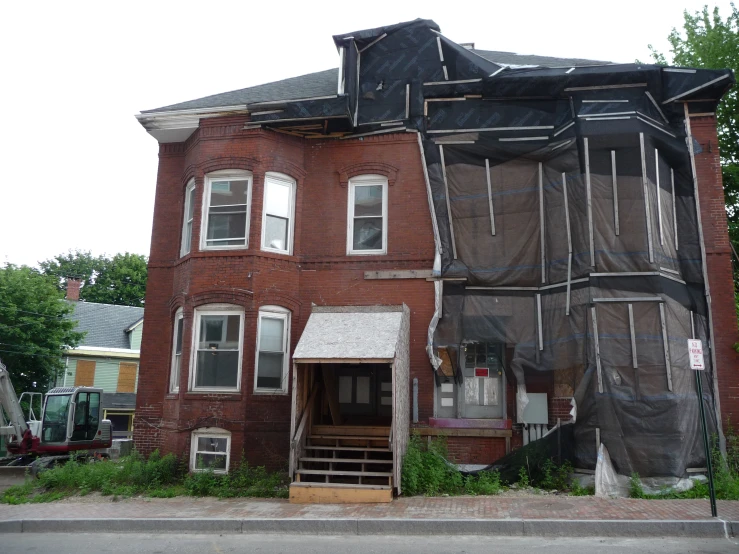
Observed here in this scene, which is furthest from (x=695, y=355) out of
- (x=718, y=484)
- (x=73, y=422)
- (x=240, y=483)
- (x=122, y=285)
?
(x=122, y=285)

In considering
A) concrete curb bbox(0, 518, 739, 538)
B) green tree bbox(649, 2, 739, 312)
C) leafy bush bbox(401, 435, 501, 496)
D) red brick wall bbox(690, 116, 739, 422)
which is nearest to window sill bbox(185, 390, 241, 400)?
concrete curb bbox(0, 518, 739, 538)

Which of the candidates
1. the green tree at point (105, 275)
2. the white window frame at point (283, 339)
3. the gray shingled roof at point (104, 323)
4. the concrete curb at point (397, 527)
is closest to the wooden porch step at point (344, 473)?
the concrete curb at point (397, 527)

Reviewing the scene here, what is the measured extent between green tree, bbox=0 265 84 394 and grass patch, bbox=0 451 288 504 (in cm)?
1607

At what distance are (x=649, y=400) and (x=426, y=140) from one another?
6.91m

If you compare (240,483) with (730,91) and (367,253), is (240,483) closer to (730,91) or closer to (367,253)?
(367,253)

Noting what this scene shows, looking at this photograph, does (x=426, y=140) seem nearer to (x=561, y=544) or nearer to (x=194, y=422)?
(x=194, y=422)

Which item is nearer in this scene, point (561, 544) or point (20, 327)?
point (561, 544)

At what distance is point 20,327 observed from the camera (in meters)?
27.4

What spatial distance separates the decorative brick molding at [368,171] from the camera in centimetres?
1423

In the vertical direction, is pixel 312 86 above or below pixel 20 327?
above

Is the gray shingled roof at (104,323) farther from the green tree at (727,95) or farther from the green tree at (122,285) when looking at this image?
the green tree at (727,95)

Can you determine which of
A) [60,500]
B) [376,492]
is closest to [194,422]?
[60,500]

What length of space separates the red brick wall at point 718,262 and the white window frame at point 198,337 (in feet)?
31.4

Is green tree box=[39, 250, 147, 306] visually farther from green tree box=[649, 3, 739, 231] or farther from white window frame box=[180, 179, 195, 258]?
green tree box=[649, 3, 739, 231]
